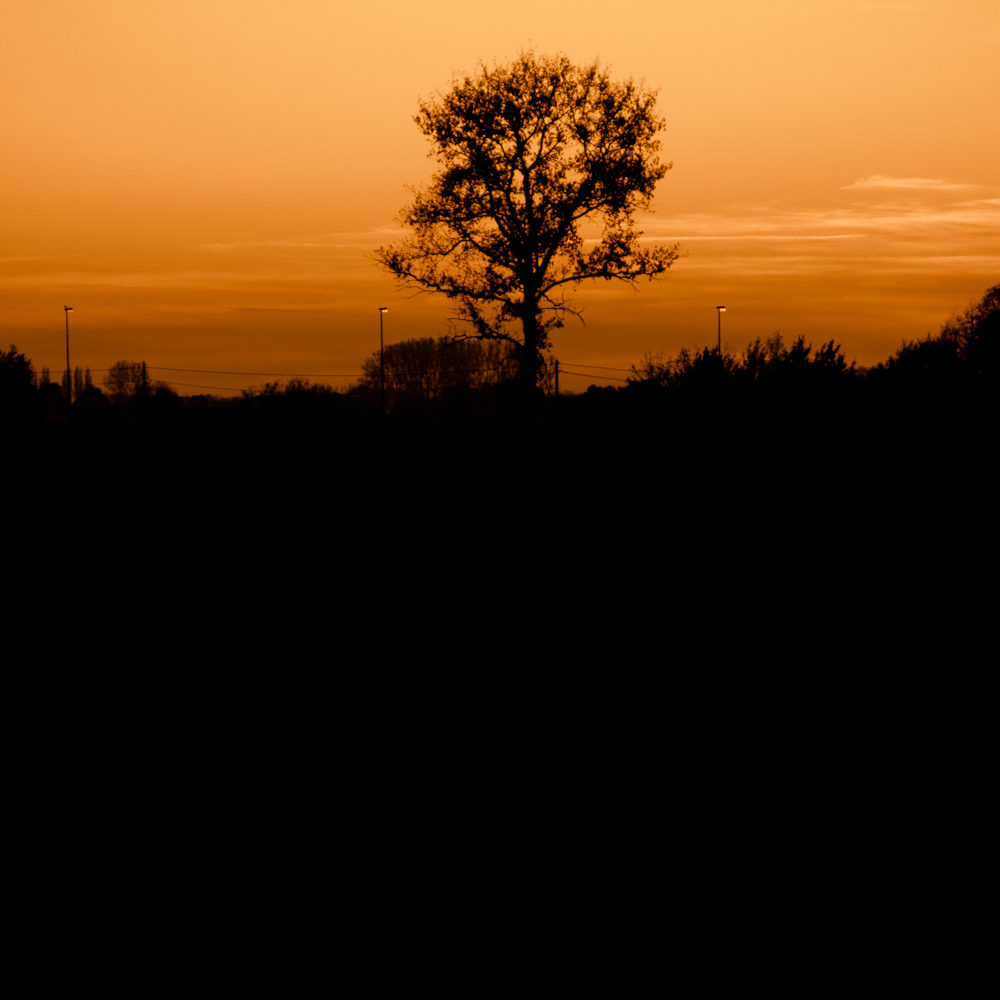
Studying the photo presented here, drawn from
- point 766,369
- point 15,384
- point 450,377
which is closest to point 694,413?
point 766,369

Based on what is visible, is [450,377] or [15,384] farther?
[450,377]

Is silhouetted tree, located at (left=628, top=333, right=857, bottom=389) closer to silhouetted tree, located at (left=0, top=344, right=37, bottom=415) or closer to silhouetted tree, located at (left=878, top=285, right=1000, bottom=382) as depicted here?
silhouetted tree, located at (left=878, top=285, right=1000, bottom=382)

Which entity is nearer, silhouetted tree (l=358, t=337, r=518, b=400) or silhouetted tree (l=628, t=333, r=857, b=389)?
silhouetted tree (l=628, t=333, r=857, b=389)

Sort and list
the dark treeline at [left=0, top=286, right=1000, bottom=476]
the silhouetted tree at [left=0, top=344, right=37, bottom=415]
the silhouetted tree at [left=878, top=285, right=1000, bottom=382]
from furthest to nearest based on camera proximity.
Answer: the silhouetted tree at [left=0, top=344, right=37, bottom=415] → the silhouetted tree at [left=878, top=285, right=1000, bottom=382] → the dark treeline at [left=0, top=286, right=1000, bottom=476]

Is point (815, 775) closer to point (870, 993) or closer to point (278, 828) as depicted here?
point (870, 993)

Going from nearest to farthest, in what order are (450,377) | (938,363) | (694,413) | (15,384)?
(694,413), (938,363), (15,384), (450,377)

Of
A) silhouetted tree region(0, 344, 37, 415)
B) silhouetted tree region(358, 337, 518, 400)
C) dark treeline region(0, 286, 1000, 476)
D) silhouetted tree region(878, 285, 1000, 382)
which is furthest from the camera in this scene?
silhouetted tree region(358, 337, 518, 400)

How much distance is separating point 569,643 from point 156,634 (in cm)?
303

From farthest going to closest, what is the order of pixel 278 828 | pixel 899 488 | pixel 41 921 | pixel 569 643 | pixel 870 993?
pixel 899 488 → pixel 569 643 → pixel 278 828 → pixel 41 921 → pixel 870 993

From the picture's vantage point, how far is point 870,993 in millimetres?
3920

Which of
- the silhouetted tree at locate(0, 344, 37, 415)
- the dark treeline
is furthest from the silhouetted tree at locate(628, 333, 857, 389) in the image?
the silhouetted tree at locate(0, 344, 37, 415)

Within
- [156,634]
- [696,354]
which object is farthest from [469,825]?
[696,354]

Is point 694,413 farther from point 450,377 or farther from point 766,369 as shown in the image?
point 450,377

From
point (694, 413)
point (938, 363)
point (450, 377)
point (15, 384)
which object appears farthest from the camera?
point (450, 377)
